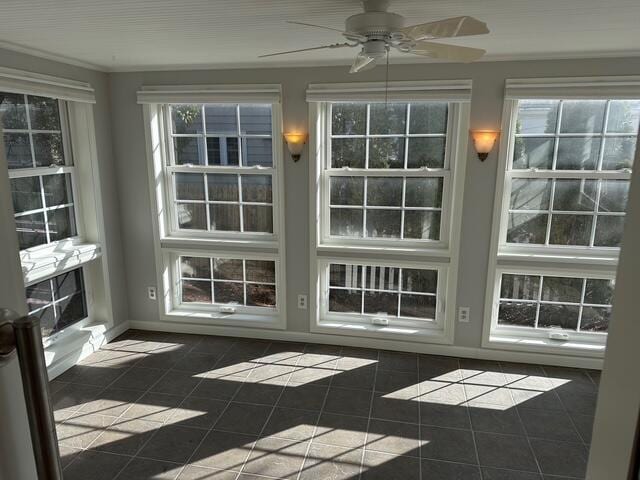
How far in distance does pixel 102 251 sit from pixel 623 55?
14.9 ft

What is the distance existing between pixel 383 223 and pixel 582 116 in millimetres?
1800

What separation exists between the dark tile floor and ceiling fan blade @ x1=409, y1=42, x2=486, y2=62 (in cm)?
231

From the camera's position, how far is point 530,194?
3.65 m

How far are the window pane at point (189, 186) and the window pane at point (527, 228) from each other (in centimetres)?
283

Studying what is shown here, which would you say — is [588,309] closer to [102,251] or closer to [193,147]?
[193,147]

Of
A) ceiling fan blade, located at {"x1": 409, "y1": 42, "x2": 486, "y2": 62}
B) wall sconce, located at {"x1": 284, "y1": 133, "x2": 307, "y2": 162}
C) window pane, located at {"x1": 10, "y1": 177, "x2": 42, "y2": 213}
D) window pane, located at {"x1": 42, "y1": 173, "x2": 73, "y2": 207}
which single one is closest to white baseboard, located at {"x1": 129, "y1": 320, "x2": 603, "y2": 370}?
window pane, located at {"x1": 42, "y1": 173, "x2": 73, "y2": 207}

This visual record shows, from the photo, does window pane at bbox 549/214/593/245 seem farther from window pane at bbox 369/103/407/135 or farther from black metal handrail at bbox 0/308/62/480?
black metal handrail at bbox 0/308/62/480

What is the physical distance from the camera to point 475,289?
3.77 metres

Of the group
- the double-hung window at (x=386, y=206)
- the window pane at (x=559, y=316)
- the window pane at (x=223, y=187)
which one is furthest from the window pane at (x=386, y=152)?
the window pane at (x=559, y=316)

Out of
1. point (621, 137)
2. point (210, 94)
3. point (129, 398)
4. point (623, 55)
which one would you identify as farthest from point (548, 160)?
point (129, 398)

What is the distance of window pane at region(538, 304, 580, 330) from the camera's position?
Result: 3.81 m

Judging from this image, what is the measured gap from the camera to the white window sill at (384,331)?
3.93 metres

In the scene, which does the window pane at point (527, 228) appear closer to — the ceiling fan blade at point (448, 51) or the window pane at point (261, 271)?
the ceiling fan blade at point (448, 51)

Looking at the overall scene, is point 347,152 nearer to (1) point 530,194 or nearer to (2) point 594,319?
(1) point 530,194
